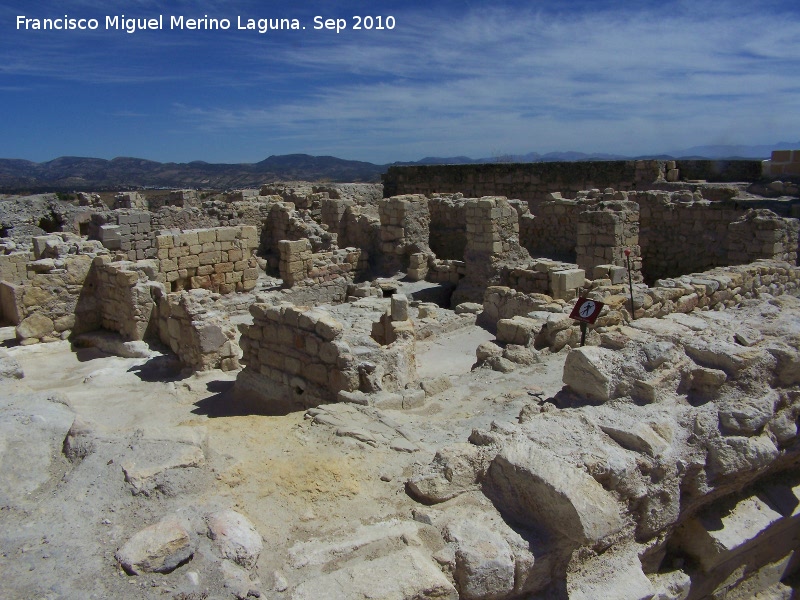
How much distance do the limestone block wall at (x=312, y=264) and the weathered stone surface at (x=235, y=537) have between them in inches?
406

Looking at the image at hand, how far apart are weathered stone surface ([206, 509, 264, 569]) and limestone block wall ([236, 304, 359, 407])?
9.89 ft

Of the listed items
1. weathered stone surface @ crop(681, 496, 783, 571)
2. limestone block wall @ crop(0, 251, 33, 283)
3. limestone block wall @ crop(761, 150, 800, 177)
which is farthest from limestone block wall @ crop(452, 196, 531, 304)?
weathered stone surface @ crop(681, 496, 783, 571)

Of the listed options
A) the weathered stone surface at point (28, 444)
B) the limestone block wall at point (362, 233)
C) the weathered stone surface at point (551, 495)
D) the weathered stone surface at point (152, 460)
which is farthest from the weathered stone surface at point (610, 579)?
the limestone block wall at point (362, 233)

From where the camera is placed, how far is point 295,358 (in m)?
6.55

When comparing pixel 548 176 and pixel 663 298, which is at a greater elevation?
pixel 548 176

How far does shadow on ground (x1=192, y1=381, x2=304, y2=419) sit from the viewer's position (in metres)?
6.59

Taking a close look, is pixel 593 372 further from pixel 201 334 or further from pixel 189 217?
pixel 189 217

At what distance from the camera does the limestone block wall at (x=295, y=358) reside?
6012 millimetres

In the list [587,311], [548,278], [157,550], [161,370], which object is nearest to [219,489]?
[157,550]

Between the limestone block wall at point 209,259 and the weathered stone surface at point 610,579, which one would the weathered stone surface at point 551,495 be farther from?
the limestone block wall at point 209,259

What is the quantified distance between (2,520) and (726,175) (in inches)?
722

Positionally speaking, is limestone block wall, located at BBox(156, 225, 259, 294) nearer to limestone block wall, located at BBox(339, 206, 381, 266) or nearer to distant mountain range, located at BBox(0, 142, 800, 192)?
limestone block wall, located at BBox(339, 206, 381, 266)

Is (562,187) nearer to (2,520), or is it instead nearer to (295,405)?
(295,405)

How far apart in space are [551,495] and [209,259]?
10.3m
